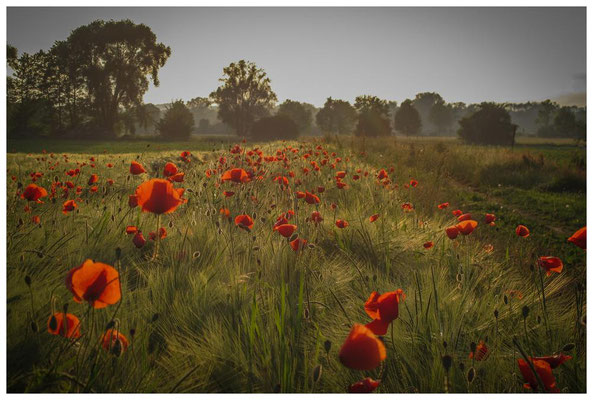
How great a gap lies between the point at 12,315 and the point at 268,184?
3.33 m

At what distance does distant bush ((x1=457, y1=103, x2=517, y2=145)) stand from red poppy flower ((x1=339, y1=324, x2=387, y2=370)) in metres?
34.4

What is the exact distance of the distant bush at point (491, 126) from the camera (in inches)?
1153

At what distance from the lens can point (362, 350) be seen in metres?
0.68

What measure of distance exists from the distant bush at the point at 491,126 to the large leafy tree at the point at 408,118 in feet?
70.0

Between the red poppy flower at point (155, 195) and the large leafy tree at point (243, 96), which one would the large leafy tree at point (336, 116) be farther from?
the red poppy flower at point (155, 195)

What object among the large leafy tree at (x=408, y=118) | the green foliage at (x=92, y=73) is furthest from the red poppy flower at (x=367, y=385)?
the large leafy tree at (x=408, y=118)

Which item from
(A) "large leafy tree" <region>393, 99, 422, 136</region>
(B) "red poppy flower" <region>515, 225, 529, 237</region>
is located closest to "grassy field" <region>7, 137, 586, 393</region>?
(B) "red poppy flower" <region>515, 225, 529, 237</region>

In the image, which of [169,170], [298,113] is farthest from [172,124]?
[298,113]

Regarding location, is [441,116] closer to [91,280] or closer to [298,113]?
[298,113]

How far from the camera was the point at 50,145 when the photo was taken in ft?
17.5

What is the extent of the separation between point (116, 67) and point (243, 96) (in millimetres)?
29299
